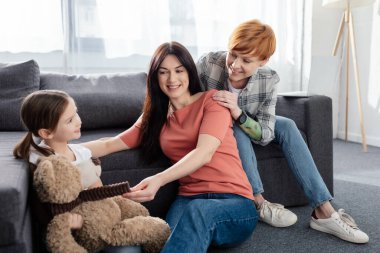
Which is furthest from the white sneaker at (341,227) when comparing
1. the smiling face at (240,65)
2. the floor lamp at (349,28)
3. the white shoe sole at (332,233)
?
the floor lamp at (349,28)

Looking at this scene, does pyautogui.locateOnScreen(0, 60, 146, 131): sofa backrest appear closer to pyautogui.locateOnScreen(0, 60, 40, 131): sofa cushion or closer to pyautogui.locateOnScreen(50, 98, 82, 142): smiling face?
pyautogui.locateOnScreen(0, 60, 40, 131): sofa cushion

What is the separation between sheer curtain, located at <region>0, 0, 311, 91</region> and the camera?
2.97m

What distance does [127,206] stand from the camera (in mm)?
1454

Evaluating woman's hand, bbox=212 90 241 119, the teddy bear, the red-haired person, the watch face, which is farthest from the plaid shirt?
the teddy bear

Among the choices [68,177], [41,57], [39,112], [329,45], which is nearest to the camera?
[68,177]

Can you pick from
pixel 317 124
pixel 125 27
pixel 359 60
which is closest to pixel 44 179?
pixel 317 124

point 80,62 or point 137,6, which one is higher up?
point 137,6

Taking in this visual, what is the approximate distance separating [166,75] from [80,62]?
173 cm

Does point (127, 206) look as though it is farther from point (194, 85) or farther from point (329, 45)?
point (329, 45)

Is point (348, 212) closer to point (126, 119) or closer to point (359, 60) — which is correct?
point (126, 119)

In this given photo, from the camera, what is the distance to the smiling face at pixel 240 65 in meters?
1.78

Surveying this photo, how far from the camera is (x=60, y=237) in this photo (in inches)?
48.3

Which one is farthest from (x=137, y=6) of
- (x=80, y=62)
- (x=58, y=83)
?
(x=58, y=83)

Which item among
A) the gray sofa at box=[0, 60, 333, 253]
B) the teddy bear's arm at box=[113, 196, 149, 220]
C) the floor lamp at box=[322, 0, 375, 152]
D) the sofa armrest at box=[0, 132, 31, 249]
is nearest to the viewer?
the sofa armrest at box=[0, 132, 31, 249]
